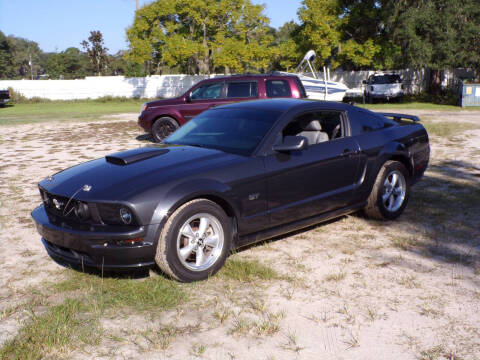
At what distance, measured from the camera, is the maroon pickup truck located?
1242 centimetres

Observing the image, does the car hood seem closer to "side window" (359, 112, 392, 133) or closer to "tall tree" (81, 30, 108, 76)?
"side window" (359, 112, 392, 133)

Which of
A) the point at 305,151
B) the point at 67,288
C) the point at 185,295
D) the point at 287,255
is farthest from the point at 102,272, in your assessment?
Result: the point at 305,151

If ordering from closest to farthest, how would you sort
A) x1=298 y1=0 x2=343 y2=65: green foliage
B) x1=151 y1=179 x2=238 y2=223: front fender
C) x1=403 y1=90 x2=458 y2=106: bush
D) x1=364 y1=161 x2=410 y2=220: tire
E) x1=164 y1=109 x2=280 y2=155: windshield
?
x1=151 y1=179 x2=238 y2=223: front fender, x1=164 y1=109 x2=280 y2=155: windshield, x1=364 y1=161 x2=410 y2=220: tire, x1=403 y1=90 x2=458 y2=106: bush, x1=298 y1=0 x2=343 y2=65: green foliage

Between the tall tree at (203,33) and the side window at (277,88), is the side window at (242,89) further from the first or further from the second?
the tall tree at (203,33)

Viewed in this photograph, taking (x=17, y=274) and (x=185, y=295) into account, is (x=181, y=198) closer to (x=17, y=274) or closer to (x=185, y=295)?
(x=185, y=295)

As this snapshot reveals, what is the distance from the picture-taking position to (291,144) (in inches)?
187

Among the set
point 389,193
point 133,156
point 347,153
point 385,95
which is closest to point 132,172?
point 133,156

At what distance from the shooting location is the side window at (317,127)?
5.38 m

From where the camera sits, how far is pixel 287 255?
16.3 feet

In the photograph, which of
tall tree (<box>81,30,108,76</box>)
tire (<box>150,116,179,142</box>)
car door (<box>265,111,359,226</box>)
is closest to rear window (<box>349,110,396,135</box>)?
car door (<box>265,111,359,226</box>)

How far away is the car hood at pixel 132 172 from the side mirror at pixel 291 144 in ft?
1.25

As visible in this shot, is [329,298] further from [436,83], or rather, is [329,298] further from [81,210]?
[436,83]

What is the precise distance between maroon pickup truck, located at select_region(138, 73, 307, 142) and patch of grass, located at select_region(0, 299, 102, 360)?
9139mm

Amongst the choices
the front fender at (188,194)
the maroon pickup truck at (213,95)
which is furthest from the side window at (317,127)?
the maroon pickup truck at (213,95)
